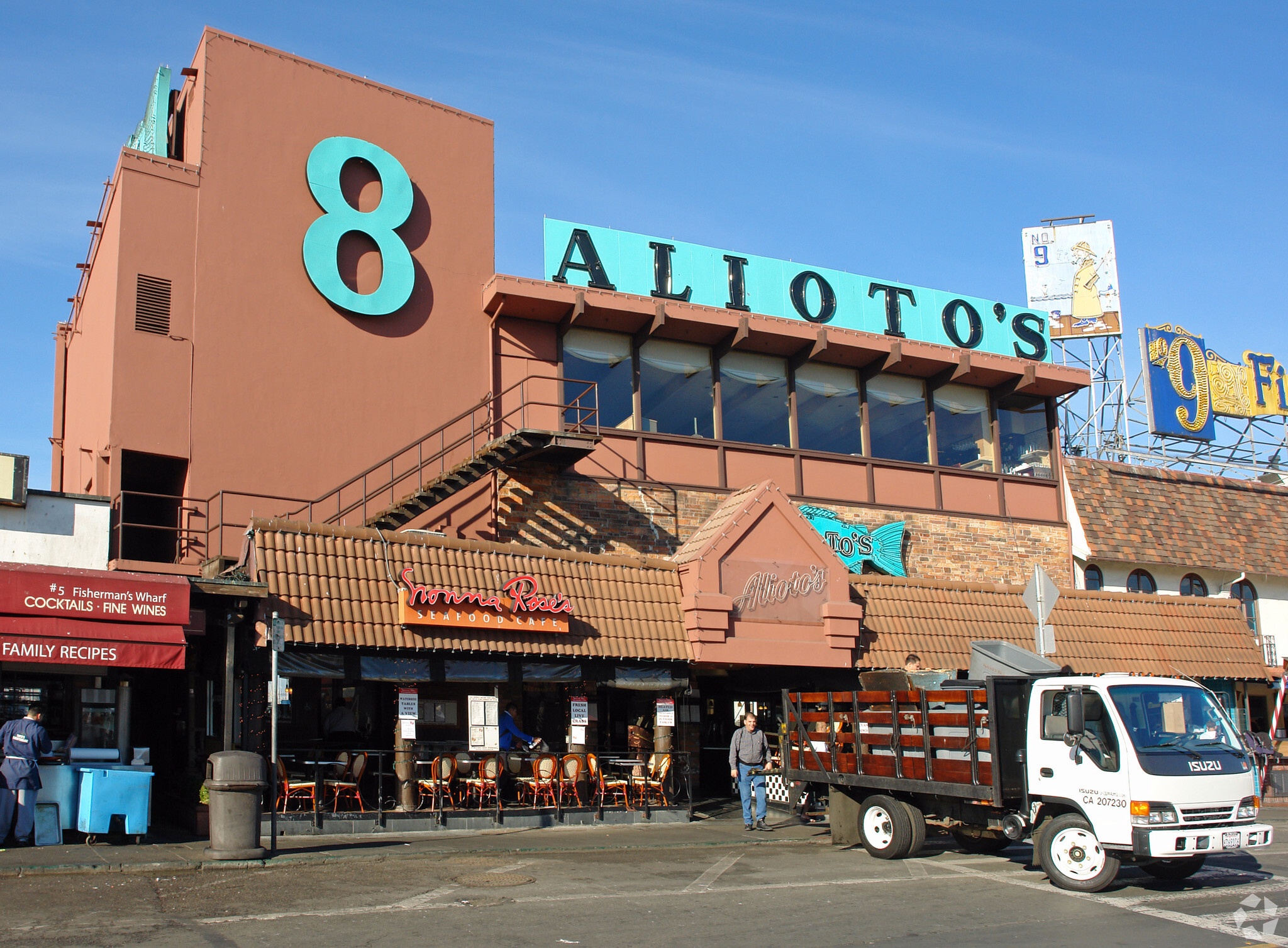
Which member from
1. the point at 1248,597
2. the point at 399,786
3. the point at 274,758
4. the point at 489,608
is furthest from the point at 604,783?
the point at 1248,597

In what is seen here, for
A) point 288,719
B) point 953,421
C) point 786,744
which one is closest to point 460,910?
point 786,744

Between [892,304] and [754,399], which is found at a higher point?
[892,304]

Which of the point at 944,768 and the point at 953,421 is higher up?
the point at 953,421

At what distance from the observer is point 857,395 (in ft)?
86.5

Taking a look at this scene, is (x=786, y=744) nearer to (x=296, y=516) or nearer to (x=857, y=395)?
(x=296, y=516)

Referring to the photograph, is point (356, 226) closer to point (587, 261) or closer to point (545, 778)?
point (587, 261)

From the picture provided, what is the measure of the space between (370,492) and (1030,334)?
657 inches

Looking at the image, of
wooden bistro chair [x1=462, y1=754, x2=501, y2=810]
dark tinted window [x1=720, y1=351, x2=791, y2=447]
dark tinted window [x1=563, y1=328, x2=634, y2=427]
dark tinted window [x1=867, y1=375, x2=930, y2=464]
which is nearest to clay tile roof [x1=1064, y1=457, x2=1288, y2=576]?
dark tinted window [x1=867, y1=375, x2=930, y2=464]

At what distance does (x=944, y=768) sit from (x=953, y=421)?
15577 mm

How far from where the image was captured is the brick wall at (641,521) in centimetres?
2234

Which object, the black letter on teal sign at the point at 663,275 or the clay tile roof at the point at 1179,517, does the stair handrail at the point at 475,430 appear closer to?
the black letter on teal sign at the point at 663,275

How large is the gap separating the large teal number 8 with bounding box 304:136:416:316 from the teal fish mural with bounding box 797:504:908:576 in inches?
372

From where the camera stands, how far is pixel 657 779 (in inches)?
773

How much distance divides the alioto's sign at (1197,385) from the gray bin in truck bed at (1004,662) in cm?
2007
